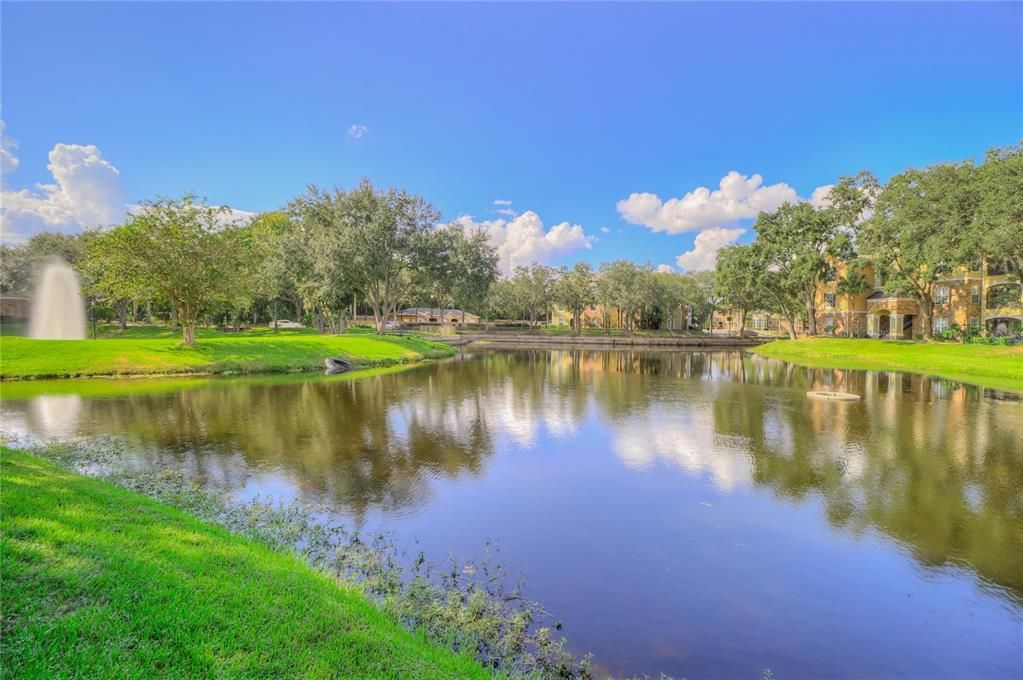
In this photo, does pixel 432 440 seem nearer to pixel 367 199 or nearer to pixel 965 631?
pixel 965 631

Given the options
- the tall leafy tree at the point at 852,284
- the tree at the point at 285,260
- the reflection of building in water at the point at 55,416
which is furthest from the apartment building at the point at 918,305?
the reflection of building in water at the point at 55,416

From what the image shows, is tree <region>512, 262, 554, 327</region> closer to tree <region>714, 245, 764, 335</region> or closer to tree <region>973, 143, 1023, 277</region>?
tree <region>714, 245, 764, 335</region>

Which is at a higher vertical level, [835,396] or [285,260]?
[285,260]

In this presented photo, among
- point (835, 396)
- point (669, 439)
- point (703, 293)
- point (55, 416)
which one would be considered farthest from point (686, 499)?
point (703, 293)

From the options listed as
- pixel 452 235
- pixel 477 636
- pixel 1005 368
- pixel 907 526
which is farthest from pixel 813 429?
pixel 452 235

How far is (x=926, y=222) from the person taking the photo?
41.3 metres

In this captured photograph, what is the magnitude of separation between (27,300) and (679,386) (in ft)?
226

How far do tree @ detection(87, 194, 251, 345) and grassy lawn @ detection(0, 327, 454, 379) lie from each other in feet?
8.59

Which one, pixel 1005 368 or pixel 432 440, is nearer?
pixel 432 440

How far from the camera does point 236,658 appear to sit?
12.3ft

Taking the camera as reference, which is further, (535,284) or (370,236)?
(535,284)

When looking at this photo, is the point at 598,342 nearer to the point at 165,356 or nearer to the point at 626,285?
the point at 626,285

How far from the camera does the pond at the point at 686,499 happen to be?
567 cm

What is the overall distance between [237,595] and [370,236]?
138ft
